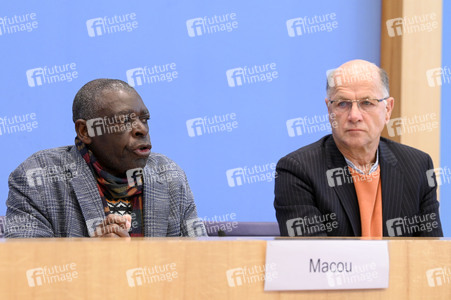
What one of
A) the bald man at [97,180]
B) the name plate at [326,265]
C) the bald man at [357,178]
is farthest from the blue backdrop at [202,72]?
the name plate at [326,265]

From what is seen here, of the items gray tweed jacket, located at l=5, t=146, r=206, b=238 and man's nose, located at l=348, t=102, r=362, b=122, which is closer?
gray tweed jacket, located at l=5, t=146, r=206, b=238

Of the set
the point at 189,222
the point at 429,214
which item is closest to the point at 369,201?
the point at 429,214

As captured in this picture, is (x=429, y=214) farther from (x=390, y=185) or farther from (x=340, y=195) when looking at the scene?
(x=340, y=195)

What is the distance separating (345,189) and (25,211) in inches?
31.9

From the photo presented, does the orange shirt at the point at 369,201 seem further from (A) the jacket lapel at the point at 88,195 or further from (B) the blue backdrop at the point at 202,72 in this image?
(B) the blue backdrop at the point at 202,72

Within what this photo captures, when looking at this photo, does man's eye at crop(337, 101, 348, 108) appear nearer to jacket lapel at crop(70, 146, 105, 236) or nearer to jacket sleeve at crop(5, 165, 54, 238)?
jacket lapel at crop(70, 146, 105, 236)

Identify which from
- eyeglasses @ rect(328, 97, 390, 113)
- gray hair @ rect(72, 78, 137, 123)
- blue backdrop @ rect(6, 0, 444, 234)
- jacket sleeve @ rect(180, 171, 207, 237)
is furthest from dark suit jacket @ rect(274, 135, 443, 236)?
blue backdrop @ rect(6, 0, 444, 234)

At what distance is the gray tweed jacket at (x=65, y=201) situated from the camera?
1.50m

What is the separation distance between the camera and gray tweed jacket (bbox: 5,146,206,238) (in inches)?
59.2

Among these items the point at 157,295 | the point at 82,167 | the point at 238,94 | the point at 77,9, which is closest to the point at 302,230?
the point at 82,167

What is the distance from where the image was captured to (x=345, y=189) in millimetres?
1547

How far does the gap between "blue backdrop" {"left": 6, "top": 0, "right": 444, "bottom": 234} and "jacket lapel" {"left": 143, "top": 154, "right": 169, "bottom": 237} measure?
2.79 feet

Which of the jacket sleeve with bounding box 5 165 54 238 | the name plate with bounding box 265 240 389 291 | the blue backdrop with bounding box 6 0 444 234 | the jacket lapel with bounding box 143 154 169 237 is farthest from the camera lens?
the blue backdrop with bounding box 6 0 444 234

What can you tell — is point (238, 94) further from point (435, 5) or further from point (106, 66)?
point (435, 5)
